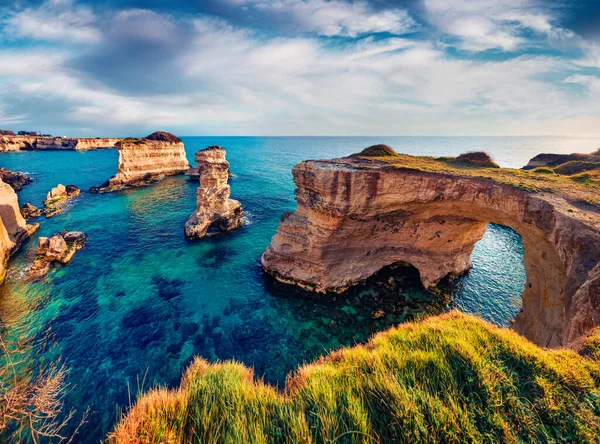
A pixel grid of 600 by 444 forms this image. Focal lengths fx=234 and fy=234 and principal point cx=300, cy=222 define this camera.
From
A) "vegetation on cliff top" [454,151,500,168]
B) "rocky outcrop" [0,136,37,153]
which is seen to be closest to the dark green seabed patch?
"vegetation on cliff top" [454,151,500,168]

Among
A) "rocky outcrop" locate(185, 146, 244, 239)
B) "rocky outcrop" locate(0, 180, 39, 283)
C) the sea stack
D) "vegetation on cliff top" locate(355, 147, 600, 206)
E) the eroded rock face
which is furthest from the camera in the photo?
the sea stack

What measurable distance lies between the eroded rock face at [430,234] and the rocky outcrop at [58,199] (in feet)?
131

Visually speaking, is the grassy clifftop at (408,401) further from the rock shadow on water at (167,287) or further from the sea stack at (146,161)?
the sea stack at (146,161)

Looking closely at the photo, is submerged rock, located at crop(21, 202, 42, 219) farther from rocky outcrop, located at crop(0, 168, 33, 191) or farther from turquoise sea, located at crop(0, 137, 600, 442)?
rocky outcrop, located at crop(0, 168, 33, 191)

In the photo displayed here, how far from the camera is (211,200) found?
3177cm

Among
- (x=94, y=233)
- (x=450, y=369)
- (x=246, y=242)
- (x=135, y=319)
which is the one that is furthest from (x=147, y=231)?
(x=450, y=369)

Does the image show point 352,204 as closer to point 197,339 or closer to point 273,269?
point 273,269

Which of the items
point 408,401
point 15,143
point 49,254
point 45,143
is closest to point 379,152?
point 408,401

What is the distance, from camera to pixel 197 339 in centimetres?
1609

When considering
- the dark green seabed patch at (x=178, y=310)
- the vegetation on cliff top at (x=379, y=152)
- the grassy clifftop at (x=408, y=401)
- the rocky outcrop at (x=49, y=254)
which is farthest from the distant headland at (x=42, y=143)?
the grassy clifftop at (x=408, y=401)

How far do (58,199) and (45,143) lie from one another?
429 feet

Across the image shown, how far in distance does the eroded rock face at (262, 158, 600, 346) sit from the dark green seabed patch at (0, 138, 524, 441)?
2.38 metres

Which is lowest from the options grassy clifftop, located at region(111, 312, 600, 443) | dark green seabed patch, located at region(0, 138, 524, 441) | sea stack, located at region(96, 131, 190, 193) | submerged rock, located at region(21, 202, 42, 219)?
dark green seabed patch, located at region(0, 138, 524, 441)

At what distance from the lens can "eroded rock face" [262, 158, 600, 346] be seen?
9961 millimetres
